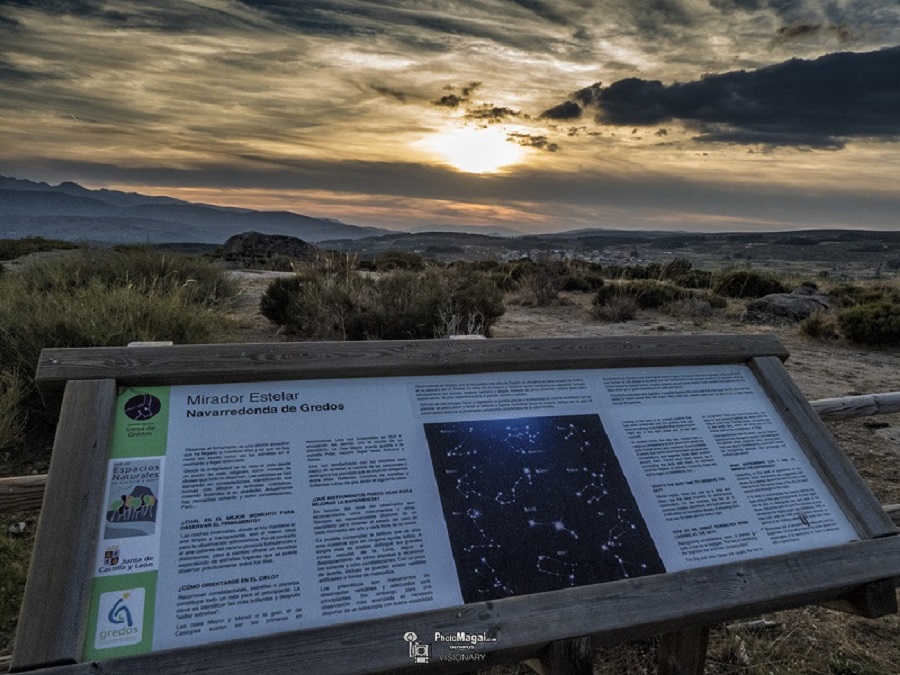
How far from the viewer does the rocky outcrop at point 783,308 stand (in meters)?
11.8

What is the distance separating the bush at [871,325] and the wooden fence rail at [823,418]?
270 inches

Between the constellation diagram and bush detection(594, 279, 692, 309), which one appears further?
bush detection(594, 279, 692, 309)

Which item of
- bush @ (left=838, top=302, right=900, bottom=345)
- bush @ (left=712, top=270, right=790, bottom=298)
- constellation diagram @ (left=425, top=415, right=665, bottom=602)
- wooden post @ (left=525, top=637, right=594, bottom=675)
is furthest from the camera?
bush @ (left=712, top=270, right=790, bottom=298)

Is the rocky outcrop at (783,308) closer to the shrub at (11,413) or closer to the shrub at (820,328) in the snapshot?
the shrub at (820,328)

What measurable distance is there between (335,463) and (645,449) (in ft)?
3.77

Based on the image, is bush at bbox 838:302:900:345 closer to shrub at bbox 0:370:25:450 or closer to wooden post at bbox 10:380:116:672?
wooden post at bbox 10:380:116:672

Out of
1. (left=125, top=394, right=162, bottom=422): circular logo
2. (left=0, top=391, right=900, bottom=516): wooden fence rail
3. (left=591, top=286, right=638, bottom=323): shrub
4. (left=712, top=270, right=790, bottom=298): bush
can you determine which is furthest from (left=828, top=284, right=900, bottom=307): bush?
(left=125, top=394, right=162, bottom=422): circular logo

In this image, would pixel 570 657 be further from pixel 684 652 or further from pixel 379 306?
pixel 379 306

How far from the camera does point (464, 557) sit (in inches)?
68.7

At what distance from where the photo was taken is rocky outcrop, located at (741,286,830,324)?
11.8m

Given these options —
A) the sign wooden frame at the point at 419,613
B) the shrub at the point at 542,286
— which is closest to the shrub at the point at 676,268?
the shrub at the point at 542,286

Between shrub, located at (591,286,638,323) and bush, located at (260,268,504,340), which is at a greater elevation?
bush, located at (260,268,504,340)

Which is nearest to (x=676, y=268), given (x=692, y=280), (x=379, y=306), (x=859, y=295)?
(x=692, y=280)

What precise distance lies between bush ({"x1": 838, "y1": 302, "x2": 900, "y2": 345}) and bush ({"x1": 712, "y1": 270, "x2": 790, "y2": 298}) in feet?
16.5
